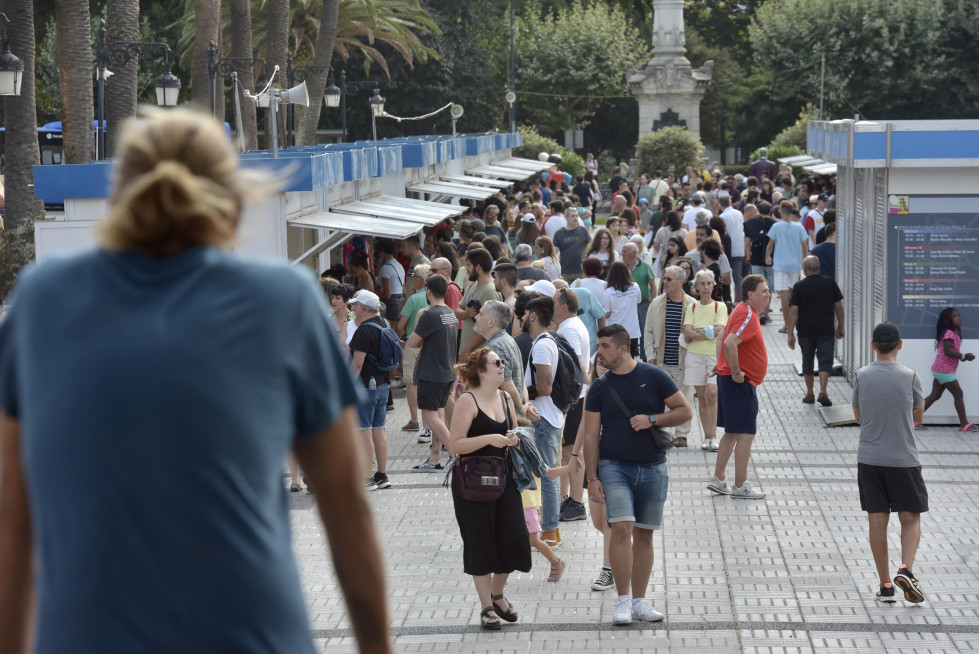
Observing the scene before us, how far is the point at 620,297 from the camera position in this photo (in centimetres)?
1297

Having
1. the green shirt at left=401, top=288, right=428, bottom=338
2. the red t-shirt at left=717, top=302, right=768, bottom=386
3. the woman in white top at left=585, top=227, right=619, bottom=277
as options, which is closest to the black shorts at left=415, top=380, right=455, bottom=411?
the green shirt at left=401, top=288, right=428, bottom=338

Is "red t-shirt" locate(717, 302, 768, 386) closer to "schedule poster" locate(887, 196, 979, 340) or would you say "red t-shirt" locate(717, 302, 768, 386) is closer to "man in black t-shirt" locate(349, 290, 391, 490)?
"man in black t-shirt" locate(349, 290, 391, 490)

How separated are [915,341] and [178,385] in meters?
12.0

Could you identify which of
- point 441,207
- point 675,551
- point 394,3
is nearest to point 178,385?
point 675,551

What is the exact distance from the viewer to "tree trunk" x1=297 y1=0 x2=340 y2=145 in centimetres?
3119

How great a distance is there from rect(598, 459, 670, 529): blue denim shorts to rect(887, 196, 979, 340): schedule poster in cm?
621

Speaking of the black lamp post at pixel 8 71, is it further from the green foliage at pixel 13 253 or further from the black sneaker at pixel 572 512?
the black sneaker at pixel 572 512

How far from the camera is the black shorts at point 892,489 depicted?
7672 mm

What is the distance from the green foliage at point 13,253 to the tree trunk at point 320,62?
1302cm

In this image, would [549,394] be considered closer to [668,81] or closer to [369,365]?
[369,365]

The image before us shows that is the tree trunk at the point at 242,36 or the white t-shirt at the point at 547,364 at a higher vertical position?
the tree trunk at the point at 242,36

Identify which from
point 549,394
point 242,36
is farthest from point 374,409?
point 242,36

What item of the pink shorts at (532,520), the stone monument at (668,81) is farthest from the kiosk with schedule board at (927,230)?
the stone monument at (668,81)

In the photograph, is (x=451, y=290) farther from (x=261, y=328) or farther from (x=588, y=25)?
(x=588, y=25)
